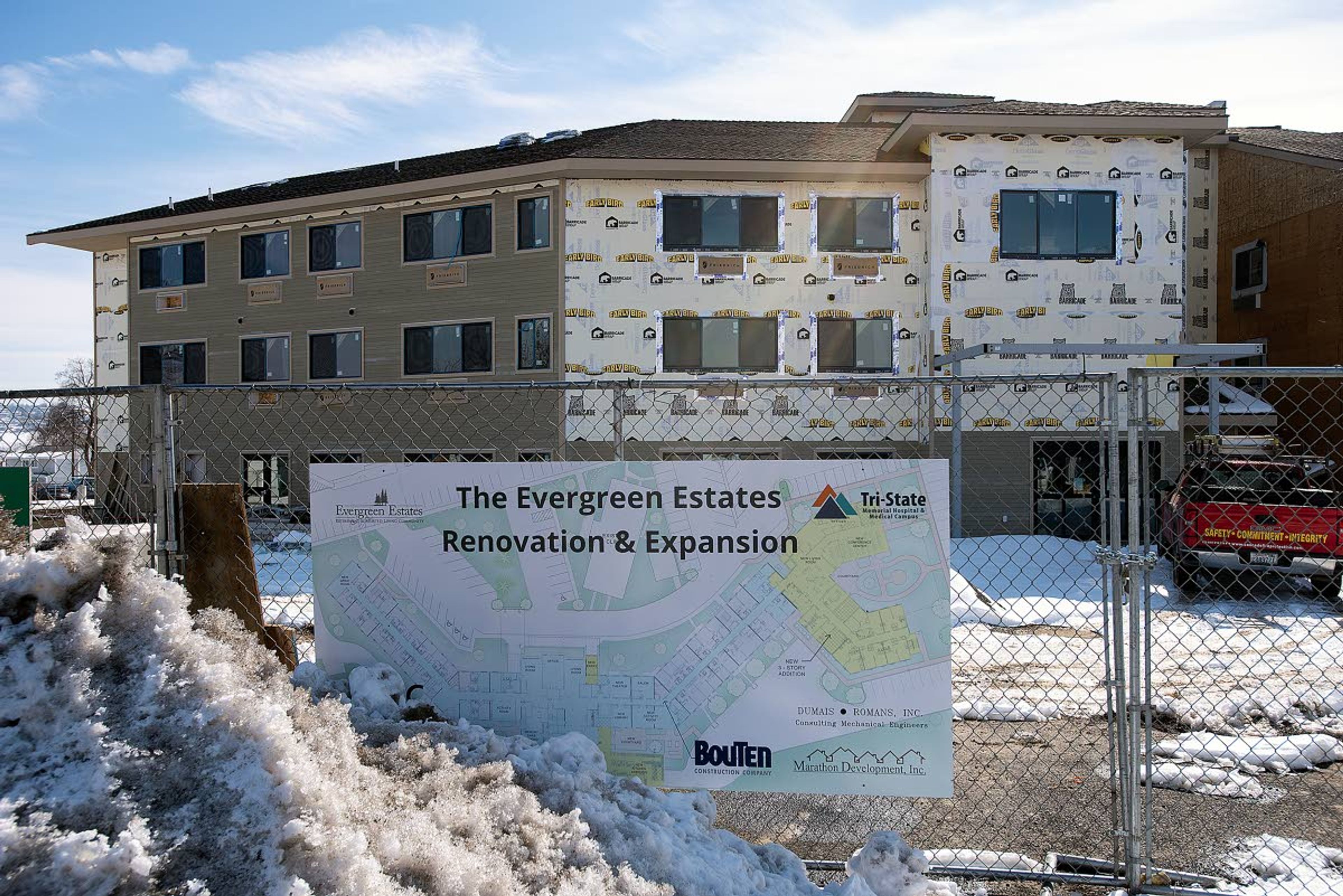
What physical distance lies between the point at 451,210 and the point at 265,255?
243 inches

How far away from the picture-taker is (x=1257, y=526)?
41.6ft

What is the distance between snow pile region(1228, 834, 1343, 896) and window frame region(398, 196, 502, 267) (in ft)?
67.7

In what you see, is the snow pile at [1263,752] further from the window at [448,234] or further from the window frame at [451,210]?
the window at [448,234]

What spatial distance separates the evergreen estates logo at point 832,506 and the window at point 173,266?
1078 inches

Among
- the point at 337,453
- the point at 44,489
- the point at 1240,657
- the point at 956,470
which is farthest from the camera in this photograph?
the point at 956,470

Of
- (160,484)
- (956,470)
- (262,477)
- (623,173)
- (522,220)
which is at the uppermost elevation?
(623,173)

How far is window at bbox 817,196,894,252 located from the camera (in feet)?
75.6

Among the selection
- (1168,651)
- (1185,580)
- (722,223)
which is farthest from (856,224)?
(1168,651)

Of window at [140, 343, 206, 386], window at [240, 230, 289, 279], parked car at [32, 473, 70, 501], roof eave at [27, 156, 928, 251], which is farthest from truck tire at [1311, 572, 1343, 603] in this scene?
window at [140, 343, 206, 386]

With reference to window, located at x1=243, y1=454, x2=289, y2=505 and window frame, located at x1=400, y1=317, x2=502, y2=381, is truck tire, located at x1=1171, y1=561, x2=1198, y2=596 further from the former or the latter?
window, located at x1=243, y1=454, x2=289, y2=505

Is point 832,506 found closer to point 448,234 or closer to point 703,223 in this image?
point 703,223

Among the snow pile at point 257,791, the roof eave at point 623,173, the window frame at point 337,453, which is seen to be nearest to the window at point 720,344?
the roof eave at point 623,173

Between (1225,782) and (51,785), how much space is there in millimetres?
6332

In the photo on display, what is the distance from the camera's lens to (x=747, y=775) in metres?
4.34
